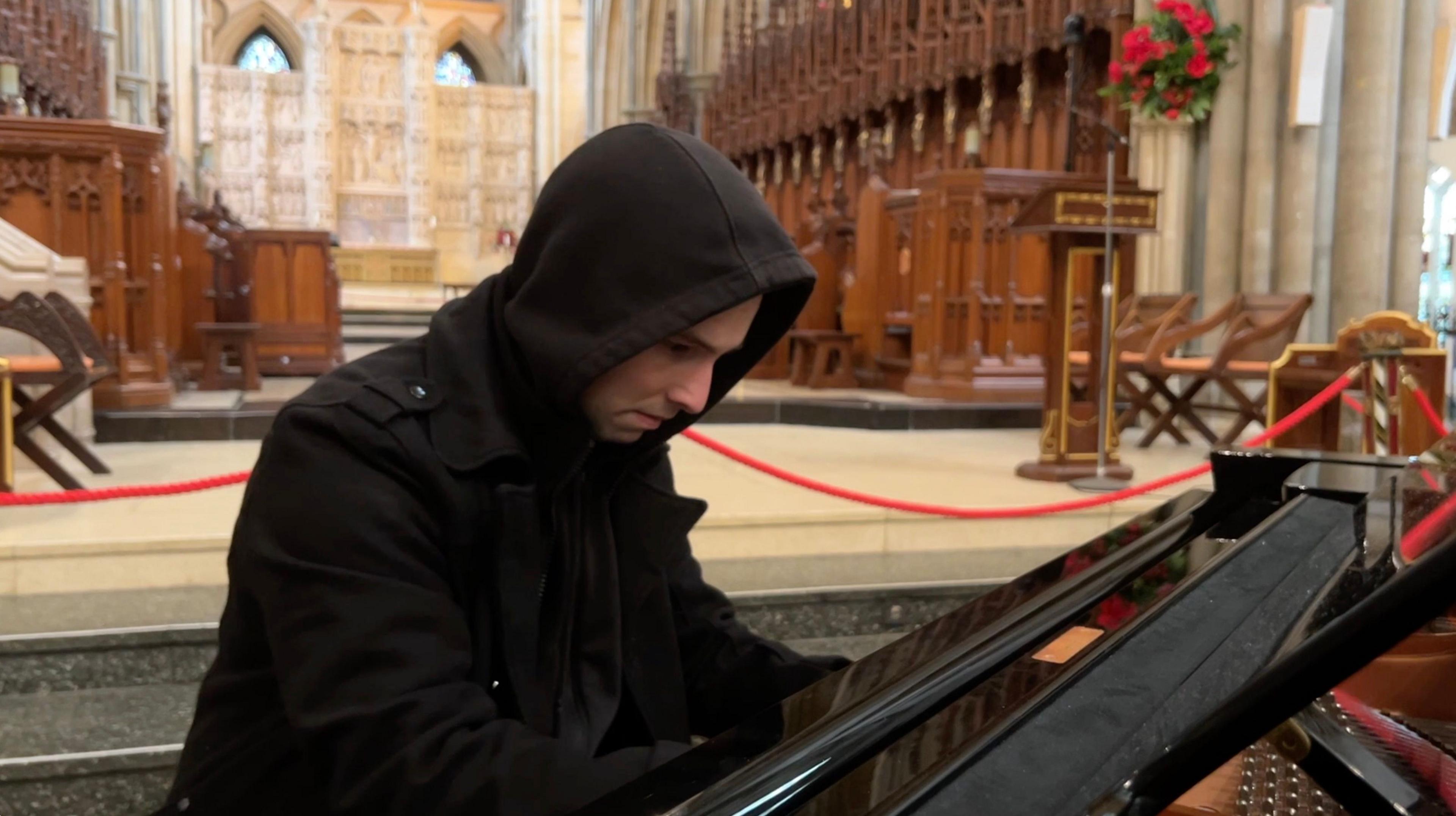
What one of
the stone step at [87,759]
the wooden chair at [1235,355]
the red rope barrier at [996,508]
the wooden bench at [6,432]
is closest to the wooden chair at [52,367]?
the wooden bench at [6,432]

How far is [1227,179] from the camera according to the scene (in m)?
7.66

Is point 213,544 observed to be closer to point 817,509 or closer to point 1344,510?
point 817,509

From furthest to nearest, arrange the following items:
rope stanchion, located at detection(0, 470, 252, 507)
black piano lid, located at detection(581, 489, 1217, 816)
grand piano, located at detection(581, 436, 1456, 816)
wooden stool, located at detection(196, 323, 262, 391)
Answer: wooden stool, located at detection(196, 323, 262, 391)
rope stanchion, located at detection(0, 470, 252, 507)
black piano lid, located at detection(581, 489, 1217, 816)
grand piano, located at detection(581, 436, 1456, 816)

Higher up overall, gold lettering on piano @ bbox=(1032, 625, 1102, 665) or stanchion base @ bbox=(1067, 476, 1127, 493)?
gold lettering on piano @ bbox=(1032, 625, 1102, 665)

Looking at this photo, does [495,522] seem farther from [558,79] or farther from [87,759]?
[558,79]

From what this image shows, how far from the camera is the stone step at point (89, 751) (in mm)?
2580

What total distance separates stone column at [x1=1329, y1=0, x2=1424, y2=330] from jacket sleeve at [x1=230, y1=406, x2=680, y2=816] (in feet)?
24.2

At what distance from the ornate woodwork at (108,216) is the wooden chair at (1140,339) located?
199 inches

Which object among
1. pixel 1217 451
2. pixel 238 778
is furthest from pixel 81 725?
pixel 1217 451

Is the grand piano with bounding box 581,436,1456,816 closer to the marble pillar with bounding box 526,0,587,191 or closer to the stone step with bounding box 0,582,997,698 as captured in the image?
the stone step with bounding box 0,582,997,698

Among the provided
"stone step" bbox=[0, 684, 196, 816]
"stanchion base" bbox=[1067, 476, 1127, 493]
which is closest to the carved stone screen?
"stanchion base" bbox=[1067, 476, 1127, 493]

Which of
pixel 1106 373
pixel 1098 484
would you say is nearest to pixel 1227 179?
pixel 1106 373

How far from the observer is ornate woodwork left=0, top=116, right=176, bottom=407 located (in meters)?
6.09

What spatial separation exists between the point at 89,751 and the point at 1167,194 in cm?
712
